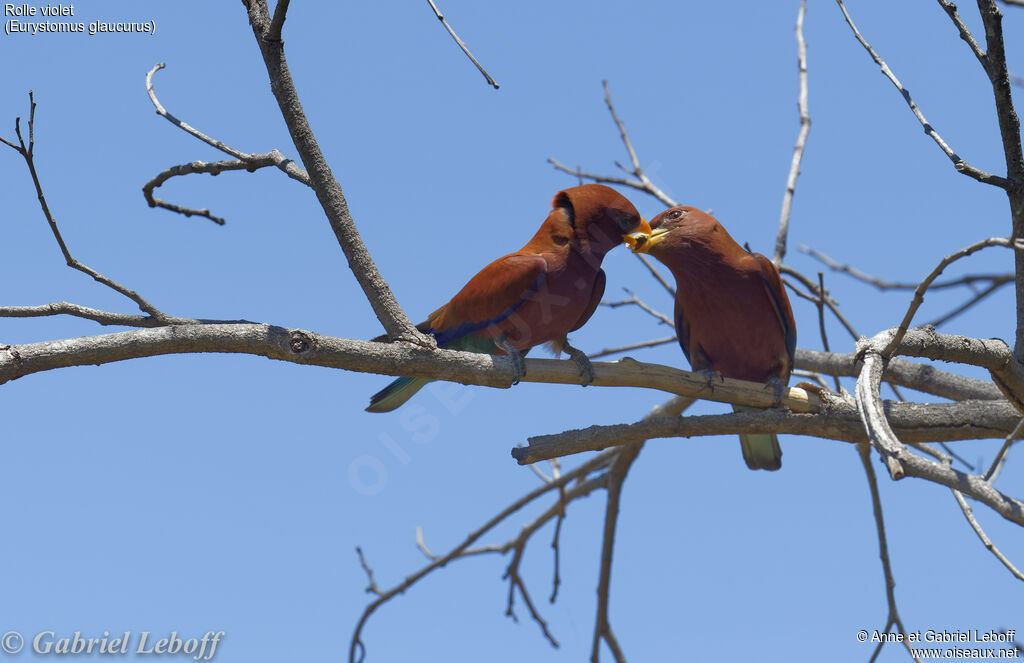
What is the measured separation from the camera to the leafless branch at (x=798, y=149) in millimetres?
5492

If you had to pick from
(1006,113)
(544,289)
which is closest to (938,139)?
(1006,113)

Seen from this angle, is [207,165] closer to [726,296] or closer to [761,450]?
[726,296]

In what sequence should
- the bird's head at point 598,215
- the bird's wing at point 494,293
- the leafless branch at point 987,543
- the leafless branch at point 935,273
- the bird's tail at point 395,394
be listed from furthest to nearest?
the bird's head at point 598,215 → the bird's tail at point 395,394 → the bird's wing at point 494,293 → the leafless branch at point 987,543 → the leafless branch at point 935,273

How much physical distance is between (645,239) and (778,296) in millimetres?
799

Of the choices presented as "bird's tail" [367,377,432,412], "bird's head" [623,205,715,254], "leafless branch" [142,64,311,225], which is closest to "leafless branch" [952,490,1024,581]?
"bird's head" [623,205,715,254]

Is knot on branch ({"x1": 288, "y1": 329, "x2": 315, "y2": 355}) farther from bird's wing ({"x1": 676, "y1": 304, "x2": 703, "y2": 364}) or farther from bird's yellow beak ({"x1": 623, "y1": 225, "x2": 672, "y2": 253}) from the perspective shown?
bird's wing ({"x1": 676, "y1": 304, "x2": 703, "y2": 364})

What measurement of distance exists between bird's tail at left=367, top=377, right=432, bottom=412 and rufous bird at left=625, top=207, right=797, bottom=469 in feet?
4.54

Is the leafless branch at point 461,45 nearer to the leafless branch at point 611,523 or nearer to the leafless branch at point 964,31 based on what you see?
the leafless branch at point 964,31

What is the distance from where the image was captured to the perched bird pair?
4.14 meters

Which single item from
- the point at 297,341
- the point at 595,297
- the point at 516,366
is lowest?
the point at 297,341

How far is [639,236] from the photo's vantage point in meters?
4.54

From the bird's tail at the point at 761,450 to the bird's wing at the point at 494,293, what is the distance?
5.43ft

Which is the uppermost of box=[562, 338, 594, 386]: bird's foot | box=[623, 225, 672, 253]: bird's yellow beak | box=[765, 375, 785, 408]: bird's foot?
box=[623, 225, 672, 253]: bird's yellow beak

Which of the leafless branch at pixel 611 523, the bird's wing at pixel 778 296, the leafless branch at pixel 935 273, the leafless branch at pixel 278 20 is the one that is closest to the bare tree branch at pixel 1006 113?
the leafless branch at pixel 935 273
